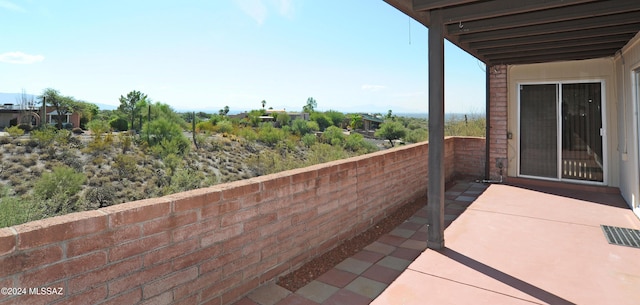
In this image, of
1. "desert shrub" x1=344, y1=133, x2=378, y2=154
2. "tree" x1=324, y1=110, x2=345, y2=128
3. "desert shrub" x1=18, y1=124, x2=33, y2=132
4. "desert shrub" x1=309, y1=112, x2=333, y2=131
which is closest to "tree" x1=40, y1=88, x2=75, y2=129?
"desert shrub" x1=18, y1=124, x2=33, y2=132

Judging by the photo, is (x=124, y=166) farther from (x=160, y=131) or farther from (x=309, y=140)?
(x=309, y=140)

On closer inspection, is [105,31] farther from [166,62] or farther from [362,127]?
[362,127]

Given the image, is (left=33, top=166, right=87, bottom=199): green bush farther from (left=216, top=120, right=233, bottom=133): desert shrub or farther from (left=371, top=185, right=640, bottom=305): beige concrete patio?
(left=216, top=120, right=233, bottom=133): desert shrub

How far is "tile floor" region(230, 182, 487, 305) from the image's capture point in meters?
2.59

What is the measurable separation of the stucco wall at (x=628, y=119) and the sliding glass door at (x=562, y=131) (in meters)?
0.41

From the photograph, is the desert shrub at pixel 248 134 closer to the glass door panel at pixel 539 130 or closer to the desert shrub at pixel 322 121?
the desert shrub at pixel 322 121

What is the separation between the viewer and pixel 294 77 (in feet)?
186

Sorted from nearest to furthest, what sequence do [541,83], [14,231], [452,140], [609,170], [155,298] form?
[14,231]
[155,298]
[609,170]
[541,83]
[452,140]

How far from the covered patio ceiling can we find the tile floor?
94.6 inches

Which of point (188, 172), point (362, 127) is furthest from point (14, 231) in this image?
point (362, 127)

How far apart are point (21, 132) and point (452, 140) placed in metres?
31.0

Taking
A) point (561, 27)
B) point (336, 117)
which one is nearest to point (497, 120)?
point (561, 27)

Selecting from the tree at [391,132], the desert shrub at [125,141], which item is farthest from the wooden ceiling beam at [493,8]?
the tree at [391,132]

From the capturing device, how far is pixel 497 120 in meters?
7.12
